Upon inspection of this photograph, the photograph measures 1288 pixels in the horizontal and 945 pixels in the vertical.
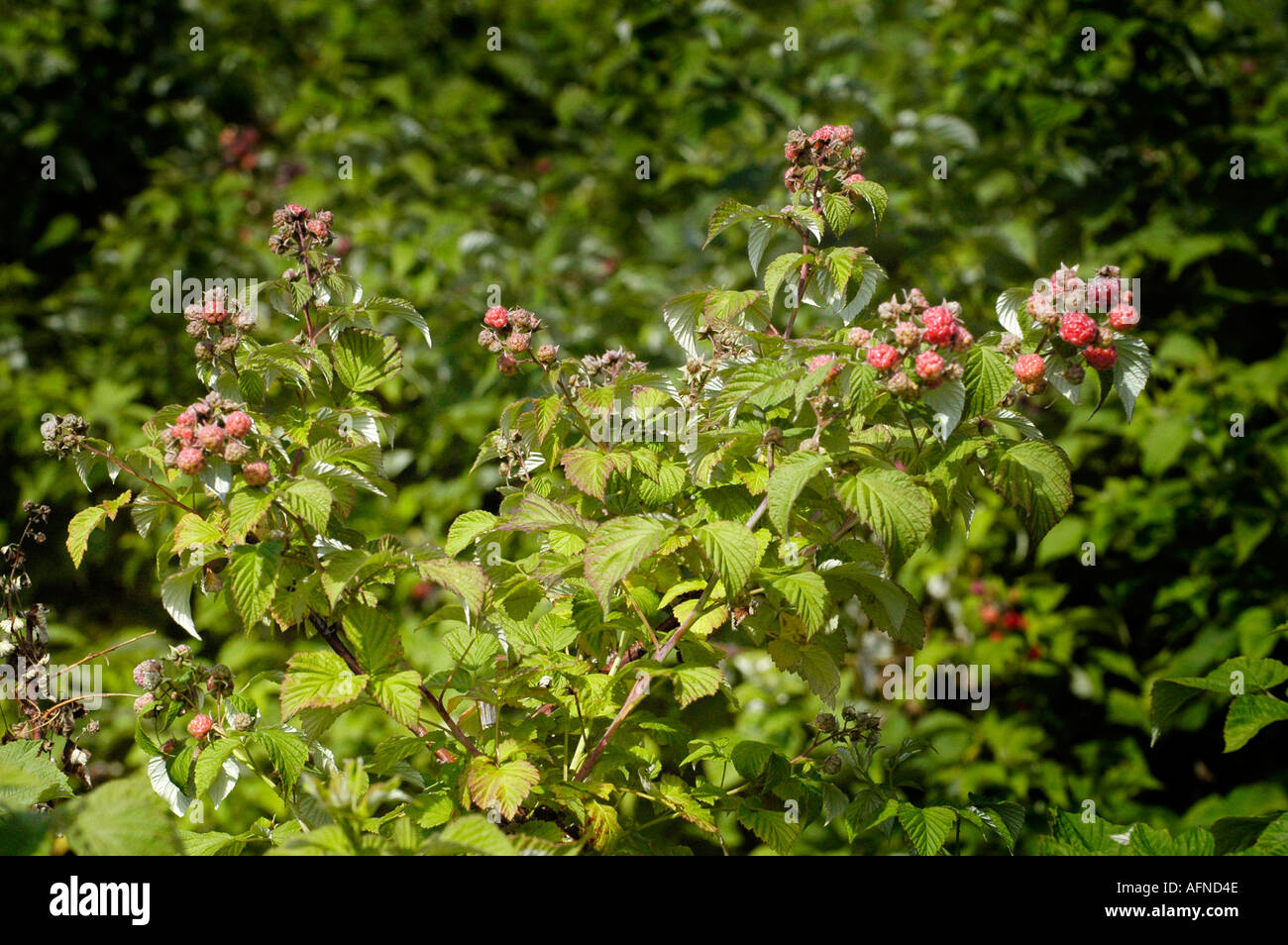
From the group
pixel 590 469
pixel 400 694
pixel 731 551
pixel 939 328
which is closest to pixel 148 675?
pixel 400 694

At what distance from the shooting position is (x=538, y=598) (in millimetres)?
1533

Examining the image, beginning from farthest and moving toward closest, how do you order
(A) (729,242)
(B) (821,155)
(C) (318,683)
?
(A) (729,242) < (B) (821,155) < (C) (318,683)

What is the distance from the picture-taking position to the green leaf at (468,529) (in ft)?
4.64

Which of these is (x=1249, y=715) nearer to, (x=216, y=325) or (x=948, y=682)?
(x=948, y=682)

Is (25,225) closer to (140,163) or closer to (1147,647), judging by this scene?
(140,163)

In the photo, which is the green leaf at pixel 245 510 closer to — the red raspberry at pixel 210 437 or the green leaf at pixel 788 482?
the red raspberry at pixel 210 437

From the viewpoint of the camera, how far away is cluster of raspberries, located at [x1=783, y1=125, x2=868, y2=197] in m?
1.44

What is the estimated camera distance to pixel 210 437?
117cm

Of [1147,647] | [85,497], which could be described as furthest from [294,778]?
[85,497]

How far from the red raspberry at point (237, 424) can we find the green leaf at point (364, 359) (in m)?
0.28

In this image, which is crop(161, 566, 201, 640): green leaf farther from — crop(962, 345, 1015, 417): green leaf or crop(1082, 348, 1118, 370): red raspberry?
crop(1082, 348, 1118, 370): red raspberry

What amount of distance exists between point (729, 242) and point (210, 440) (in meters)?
2.50
